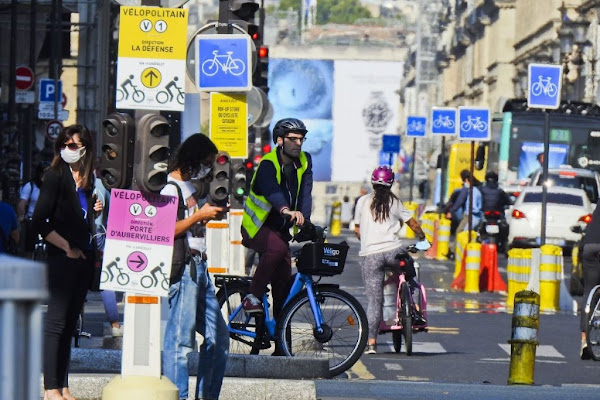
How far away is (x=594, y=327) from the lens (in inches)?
586

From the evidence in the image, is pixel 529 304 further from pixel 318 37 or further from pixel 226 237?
pixel 318 37

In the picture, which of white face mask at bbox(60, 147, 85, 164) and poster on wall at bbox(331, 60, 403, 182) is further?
poster on wall at bbox(331, 60, 403, 182)

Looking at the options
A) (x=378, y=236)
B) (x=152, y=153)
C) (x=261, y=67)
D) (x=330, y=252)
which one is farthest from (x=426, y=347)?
(x=261, y=67)

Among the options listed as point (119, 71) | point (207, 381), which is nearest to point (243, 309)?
point (207, 381)

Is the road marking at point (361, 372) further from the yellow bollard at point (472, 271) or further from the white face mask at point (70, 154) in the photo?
the yellow bollard at point (472, 271)

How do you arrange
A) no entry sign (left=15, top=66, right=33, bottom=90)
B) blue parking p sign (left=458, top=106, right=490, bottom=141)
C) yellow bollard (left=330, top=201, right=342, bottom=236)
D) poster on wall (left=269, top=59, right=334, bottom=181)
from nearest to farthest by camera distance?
blue parking p sign (left=458, top=106, right=490, bottom=141)
no entry sign (left=15, top=66, right=33, bottom=90)
yellow bollard (left=330, top=201, right=342, bottom=236)
poster on wall (left=269, top=59, right=334, bottom=181)

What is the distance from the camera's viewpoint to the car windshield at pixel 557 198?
118ft

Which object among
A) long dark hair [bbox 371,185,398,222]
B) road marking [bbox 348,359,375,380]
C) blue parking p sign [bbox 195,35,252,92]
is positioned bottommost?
road marking [bbox 348,359,375,380]

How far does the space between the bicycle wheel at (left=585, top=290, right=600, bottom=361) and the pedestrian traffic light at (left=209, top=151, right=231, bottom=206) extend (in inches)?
196

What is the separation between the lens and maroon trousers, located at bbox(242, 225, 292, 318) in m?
11.8

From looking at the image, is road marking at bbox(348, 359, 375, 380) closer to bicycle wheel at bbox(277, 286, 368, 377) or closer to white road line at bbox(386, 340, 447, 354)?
bicycle wheel at bbox(277, 286, 368, 377)

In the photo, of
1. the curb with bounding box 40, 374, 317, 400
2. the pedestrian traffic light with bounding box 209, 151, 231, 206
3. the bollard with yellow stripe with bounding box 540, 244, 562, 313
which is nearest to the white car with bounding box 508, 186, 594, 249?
the bollard with yellow stripe with bounding box 540, 244, 562, 313

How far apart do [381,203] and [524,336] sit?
11.5ft

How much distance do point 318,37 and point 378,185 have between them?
158938 millimetres
